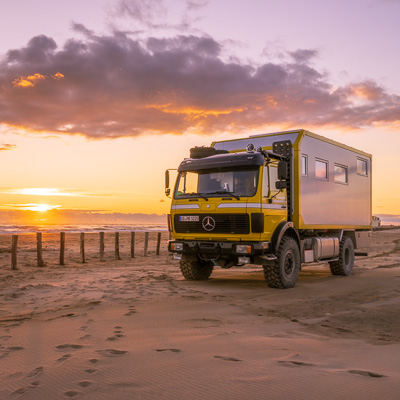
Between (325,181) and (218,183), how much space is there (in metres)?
4.07

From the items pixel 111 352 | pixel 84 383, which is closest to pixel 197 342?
pixel 111 352

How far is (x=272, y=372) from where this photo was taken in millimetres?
4664

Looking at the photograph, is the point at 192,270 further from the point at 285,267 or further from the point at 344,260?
the point at 344,260

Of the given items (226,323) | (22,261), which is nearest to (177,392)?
(226,323)

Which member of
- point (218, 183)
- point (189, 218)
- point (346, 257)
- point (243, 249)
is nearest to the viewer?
point (243, 249)

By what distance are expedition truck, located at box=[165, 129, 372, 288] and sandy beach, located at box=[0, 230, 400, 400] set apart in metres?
1.01

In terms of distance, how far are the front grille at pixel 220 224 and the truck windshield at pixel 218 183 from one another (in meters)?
0.54

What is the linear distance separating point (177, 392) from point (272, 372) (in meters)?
1.07

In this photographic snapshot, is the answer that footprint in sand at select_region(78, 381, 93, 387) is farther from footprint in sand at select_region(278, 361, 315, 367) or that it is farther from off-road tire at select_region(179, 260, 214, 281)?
off-road tire at select_region(179, 260, 214, 281)

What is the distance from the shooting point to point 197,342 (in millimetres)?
6004

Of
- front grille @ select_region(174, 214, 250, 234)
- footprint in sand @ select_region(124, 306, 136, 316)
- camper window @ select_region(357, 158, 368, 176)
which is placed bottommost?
footprint in sand @ select_region(124, 306, 136, 316)

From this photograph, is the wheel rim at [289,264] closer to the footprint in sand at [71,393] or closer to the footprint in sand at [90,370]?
the footprint in sand at [90,370]

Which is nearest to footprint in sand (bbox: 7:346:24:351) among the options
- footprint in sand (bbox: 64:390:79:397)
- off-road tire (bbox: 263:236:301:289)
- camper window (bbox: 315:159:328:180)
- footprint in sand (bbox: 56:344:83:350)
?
footprint in sand (bbox: 56:344:83:350)

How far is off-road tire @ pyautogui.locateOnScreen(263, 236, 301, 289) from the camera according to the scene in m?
12.0
